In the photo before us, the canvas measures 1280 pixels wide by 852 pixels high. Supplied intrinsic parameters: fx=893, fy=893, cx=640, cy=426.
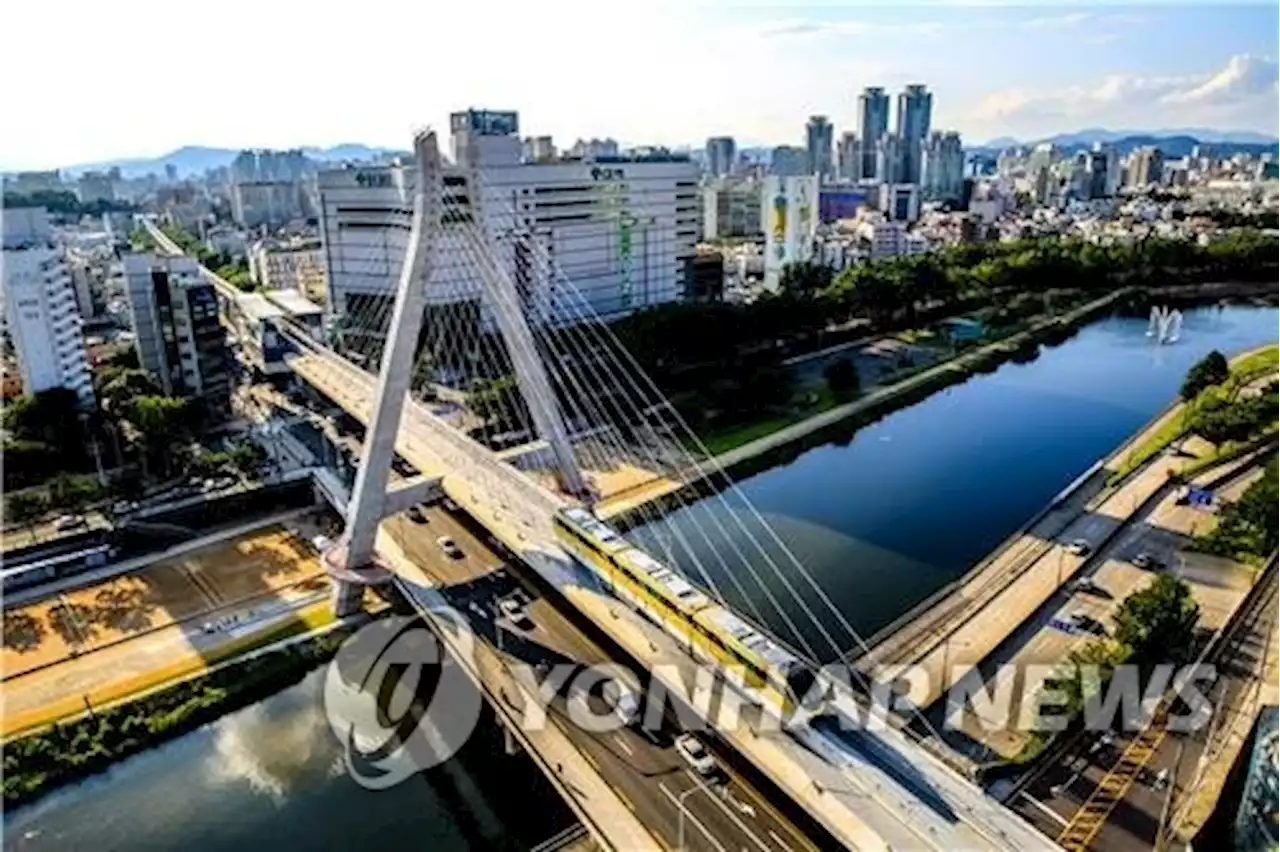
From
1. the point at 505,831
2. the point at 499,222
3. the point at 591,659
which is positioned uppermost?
the point at 499,222

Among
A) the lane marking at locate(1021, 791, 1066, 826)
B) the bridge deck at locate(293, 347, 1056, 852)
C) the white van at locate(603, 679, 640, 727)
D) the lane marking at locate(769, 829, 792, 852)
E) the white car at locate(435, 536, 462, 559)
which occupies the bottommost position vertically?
the lane marking at locate(1021, 791, 1066, 826)

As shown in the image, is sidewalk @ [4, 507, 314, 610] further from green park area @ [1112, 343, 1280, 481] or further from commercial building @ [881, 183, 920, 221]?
commercial building @ [881, 183, 920, 221]

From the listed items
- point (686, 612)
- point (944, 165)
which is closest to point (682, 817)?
point (686, 612)

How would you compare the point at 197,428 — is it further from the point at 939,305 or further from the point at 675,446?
the point at 939,305

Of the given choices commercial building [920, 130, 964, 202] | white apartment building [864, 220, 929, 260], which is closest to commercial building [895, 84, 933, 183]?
commercial building [920, 130, 964, 202]

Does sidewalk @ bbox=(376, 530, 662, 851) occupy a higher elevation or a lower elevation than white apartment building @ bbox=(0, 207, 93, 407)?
lower

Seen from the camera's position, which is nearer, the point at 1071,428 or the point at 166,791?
the point at 166,791

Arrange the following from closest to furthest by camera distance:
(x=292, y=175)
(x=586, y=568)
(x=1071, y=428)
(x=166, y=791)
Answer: (x=166, y=791)
(x=586, y=568)
(x=1071, y=428)
(x=292, y=175)

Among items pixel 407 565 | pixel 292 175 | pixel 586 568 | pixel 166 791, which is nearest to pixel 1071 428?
pixel 586 568

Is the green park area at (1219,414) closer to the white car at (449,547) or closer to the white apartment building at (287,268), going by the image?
the white car at (449,547)
